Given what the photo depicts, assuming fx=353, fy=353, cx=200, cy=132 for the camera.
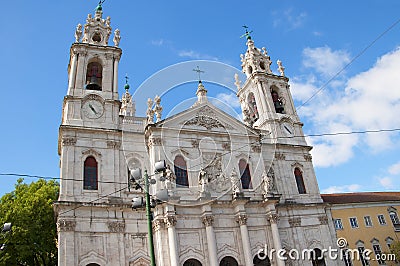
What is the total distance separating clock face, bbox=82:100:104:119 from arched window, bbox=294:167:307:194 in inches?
645

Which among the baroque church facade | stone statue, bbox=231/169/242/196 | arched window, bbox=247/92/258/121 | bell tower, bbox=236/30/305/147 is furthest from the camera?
arched window, bbox=247/92/258/121

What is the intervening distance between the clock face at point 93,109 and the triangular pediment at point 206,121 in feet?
14.6

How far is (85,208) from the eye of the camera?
69.9 ft

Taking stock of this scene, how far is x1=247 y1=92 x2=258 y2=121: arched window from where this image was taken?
33469 millimetres

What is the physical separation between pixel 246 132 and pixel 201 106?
4173 millimetres

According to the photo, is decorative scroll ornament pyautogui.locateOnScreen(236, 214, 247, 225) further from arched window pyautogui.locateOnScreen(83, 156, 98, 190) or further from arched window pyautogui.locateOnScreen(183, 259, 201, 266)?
arched window pyautogui.locateOnScreen(83, 156, 98, 190)

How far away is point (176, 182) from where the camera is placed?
79.5 ft

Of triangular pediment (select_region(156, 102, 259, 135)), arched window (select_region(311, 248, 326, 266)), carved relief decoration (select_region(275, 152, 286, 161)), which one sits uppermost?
triangular pediment (select_region(156, 102, 259, 135))

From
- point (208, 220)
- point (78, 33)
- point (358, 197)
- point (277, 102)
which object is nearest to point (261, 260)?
point (208, 220)

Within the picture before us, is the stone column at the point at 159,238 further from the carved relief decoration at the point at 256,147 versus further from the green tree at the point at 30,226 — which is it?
the carved relief decoration at the point at 256,147

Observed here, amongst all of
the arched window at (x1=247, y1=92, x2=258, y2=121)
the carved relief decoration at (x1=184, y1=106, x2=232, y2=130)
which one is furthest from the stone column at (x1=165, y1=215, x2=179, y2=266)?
the arched window at (x1=247, y1=92, x2=258, y2=121)

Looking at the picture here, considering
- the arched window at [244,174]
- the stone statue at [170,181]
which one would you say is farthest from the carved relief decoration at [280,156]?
the stone statue at [170,181]

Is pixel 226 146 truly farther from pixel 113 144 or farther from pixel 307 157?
pixel 113 144

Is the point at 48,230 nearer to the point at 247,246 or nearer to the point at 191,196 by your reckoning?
the point at 191,196
